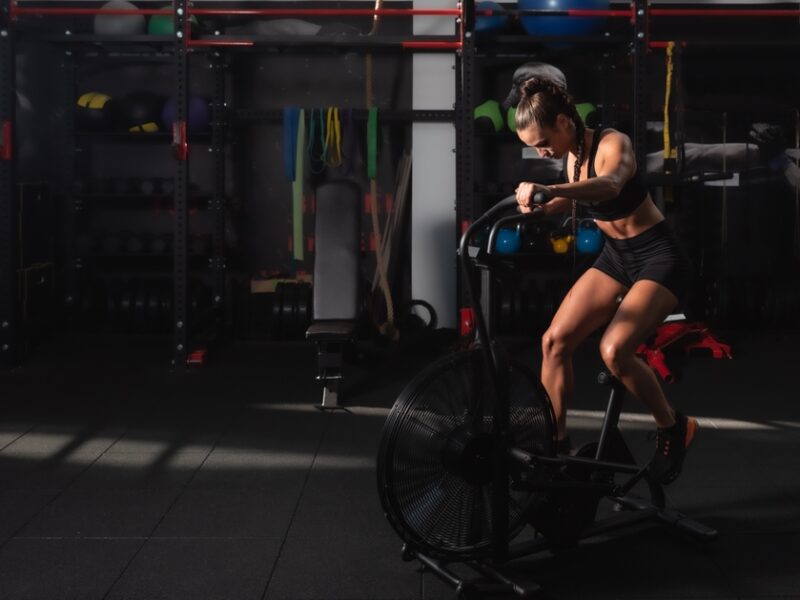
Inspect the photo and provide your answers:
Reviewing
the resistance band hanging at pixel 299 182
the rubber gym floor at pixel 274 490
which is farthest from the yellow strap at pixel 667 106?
the resistance band hanging at pixel 299 182

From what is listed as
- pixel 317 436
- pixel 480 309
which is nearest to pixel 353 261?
pixel 317 436

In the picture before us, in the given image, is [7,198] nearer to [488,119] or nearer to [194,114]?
[194,114]

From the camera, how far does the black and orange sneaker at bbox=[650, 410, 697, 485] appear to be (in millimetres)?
3131

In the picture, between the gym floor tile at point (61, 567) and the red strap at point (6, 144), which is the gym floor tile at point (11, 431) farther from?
the red strap at point (6, 144)

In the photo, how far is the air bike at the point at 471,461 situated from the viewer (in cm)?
271

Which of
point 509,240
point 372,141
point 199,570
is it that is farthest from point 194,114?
point 199,570

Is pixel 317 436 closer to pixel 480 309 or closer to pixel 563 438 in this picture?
pixel 563 438

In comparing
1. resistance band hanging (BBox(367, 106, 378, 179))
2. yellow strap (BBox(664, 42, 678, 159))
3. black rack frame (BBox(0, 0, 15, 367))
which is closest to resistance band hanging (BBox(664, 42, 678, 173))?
yellow strap (BBox(664, 42, 678, 159))

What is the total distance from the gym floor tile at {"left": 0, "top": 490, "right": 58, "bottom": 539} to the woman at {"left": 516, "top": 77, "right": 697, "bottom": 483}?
1626 mm

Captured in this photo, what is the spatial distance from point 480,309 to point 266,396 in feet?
9.00

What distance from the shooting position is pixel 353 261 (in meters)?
5.55

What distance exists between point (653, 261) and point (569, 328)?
0.31 meters

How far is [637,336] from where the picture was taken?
3.00 metres

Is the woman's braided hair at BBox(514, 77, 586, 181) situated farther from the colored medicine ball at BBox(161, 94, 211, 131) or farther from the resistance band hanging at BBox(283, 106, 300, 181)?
the colored medicine ball at BBox(161, 94, 211, 131)
